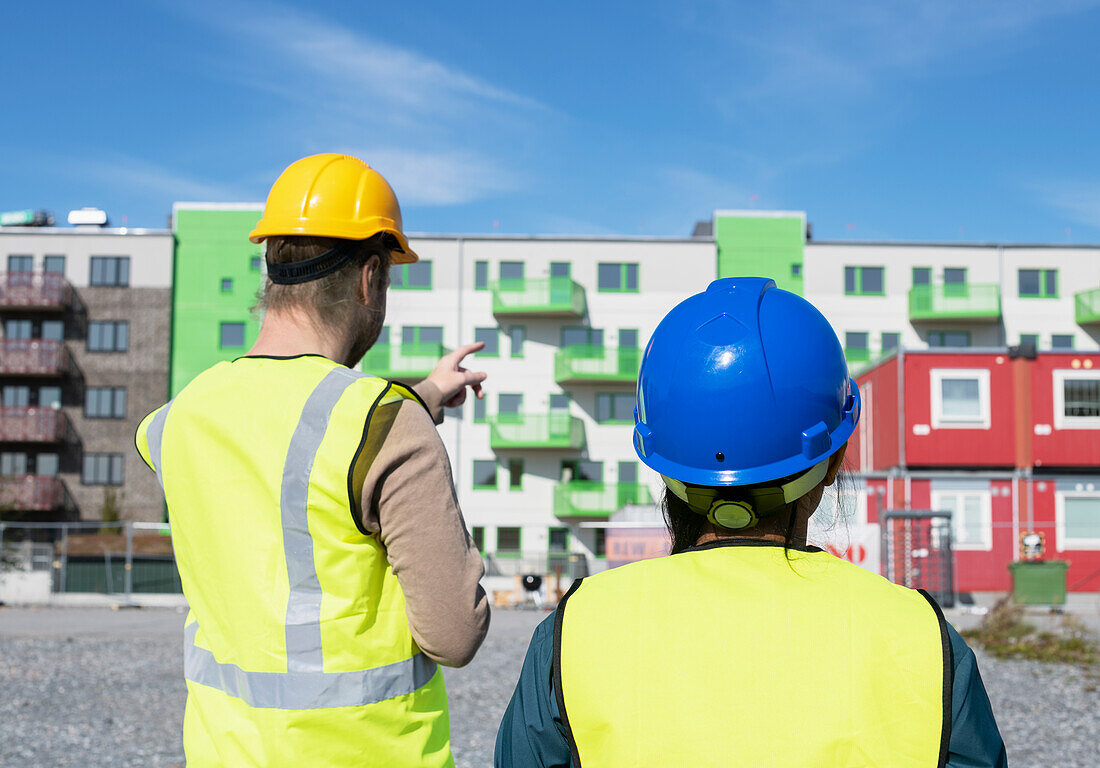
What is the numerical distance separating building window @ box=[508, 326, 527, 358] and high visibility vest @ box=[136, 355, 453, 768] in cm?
4484

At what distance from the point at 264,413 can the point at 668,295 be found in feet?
150

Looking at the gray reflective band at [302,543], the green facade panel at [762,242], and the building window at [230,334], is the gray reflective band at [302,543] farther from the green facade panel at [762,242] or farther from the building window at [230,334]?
the building window at [230,334]

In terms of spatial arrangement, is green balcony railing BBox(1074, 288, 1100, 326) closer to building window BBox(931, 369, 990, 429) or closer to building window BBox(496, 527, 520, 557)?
building window BBox(931, 369, 990, 429)

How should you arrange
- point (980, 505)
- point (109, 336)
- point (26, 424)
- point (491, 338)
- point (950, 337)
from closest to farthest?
point (980, 505)
point (26, 424)
point (491, 338)
point (950, 337)
point (109, 336)

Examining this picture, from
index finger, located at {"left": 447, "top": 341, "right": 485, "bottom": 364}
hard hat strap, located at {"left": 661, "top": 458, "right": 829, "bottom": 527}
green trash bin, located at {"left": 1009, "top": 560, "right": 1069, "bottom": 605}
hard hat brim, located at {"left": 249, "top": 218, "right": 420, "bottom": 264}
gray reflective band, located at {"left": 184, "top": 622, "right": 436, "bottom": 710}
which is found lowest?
green trash bin, located at {"left": 1009, "top": 560, "right": 1069, "bottom": 605}

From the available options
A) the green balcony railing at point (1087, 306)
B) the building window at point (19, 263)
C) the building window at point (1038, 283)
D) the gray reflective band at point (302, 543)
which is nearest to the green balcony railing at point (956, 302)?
the building window at point (1038, 283)

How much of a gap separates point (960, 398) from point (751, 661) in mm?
27246

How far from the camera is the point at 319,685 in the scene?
5.75 feet

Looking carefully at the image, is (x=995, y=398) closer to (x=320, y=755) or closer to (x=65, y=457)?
(x=320, y=755)

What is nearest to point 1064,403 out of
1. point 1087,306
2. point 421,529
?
point 1087,306

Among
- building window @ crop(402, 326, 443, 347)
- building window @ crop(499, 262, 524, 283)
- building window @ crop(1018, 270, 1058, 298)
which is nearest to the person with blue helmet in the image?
building window @ crop(402, 326, 443, 347)

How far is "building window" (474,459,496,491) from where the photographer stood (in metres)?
45.1

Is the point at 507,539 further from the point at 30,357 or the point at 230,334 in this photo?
the point at 30,357

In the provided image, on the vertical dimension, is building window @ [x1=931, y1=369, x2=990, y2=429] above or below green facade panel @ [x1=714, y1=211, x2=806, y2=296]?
below
